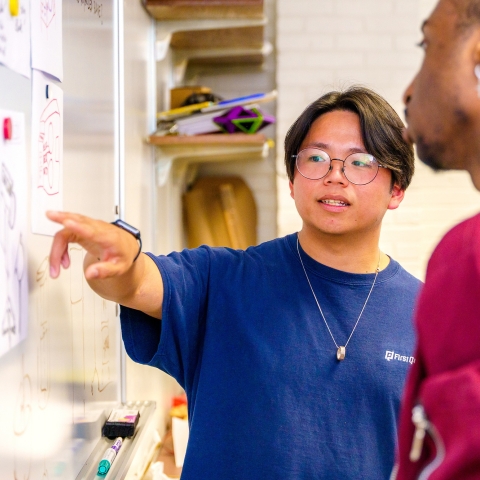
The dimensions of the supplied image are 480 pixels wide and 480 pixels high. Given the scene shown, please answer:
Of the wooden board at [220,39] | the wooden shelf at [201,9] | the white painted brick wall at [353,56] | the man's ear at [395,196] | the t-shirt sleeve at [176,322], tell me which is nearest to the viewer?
the t-shirt sleeve at [176,322]

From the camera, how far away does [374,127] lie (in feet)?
4.03

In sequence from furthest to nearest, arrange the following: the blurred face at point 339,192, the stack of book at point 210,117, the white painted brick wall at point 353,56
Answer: the white painted brick wall at point 353,56
the stack of book at point 210,117
the blurred face at point 339,192

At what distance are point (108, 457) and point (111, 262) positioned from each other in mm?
490

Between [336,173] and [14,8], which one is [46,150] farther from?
[336,173]

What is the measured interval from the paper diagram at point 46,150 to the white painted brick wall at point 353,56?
148 cm

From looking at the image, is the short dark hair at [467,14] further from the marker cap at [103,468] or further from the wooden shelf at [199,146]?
the wooden shelf at [199,146]

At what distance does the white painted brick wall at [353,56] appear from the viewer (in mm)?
2258

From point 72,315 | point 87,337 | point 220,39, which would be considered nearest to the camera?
point 72,315

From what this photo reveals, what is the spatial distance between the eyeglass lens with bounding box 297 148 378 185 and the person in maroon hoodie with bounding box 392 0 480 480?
559 millimetres

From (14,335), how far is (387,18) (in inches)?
77.9

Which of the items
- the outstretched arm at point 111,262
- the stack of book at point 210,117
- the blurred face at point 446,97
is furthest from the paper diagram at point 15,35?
the stack of book at point 210,117

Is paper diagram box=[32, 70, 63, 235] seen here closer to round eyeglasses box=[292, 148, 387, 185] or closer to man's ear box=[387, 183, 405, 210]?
round eyeglasses box=[292, 148, 387, 185]

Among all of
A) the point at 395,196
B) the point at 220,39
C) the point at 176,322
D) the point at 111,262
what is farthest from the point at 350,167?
the point at 220,39

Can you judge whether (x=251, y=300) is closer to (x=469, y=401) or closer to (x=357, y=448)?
(x=357, y=448)
